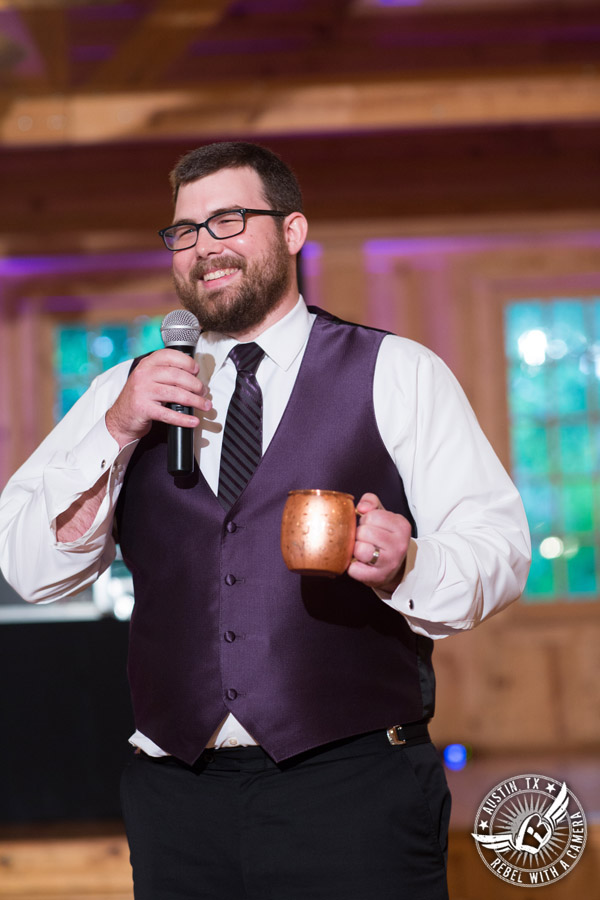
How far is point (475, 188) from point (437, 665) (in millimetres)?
2246

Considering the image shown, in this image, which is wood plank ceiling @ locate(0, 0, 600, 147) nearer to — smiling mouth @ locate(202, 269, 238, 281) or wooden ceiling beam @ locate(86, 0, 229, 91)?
wooden ceiling beam @ locate(86, 0, 229, 91)

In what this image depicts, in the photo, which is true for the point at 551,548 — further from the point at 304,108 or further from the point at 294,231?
the point at 294,231

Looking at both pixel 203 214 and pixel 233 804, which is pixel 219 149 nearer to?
pixel 203 214

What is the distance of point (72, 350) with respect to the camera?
15.0 ft

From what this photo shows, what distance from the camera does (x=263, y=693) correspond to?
133cm

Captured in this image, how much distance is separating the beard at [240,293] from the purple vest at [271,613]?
0.15m

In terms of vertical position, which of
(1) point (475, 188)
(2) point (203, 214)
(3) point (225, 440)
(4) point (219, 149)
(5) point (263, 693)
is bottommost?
(5) point (263, 693)

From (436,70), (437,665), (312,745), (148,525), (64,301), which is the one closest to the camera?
(312,745)

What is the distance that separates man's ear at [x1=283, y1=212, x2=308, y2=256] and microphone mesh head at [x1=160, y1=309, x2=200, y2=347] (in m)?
0.27

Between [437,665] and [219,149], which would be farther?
[437,665]

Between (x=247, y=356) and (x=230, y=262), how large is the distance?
159mm

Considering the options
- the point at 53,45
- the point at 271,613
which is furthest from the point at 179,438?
the point at 53,45

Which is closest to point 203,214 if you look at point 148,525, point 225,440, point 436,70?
point 225,440

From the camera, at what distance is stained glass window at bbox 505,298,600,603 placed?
440cm
